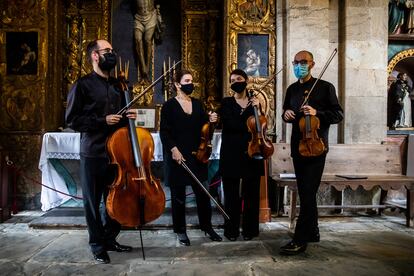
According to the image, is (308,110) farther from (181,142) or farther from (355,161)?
(355,161)

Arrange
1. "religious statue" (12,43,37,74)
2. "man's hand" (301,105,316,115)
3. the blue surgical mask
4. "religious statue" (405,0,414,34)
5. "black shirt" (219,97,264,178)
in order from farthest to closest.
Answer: "religious statue" (405,0,414,34), "religious statue" (12,43,37,74), "black shirt" (219,97,264,178), the blue surgical mask, "man's hand" (301,105,316,115)

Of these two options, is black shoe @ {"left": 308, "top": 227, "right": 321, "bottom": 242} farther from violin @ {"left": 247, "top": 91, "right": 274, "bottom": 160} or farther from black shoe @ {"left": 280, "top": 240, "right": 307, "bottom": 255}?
violin @ {"left": 247, "top": 91, "right": 274, "bottom": 160}

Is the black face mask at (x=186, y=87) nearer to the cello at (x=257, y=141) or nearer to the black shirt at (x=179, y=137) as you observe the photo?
the black shirt at (x=179, y=137)

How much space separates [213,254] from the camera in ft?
11.8

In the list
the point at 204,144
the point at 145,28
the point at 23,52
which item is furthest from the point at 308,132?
the point at 23,52

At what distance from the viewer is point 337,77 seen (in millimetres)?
5980

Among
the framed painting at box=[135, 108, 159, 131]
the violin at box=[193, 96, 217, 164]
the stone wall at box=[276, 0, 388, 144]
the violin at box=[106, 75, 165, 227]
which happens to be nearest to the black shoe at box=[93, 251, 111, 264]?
the violin at box=[106, 75, 165, 227]

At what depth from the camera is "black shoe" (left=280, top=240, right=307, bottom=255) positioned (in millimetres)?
3559

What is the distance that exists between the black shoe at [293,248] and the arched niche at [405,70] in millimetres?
3981

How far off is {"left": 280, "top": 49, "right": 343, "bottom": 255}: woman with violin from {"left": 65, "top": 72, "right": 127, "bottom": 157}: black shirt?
1.64 m

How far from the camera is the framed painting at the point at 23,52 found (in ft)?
19.5

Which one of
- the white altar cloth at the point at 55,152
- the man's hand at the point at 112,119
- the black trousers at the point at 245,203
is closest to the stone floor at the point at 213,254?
the black trousers at the point at 245,203

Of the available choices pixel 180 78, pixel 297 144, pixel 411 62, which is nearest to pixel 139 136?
pixel 180 78

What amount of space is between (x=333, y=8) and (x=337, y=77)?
110 cm
